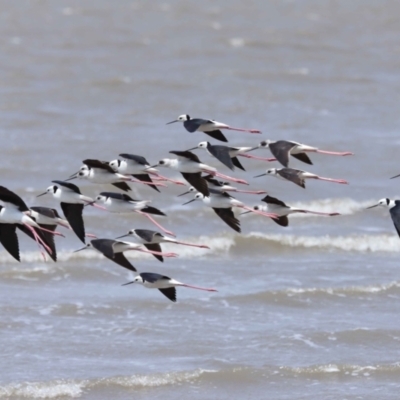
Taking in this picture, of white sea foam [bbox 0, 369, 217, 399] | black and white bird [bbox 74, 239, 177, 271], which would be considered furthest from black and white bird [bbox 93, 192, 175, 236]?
white sea foam [bbox 0, 369, 217, 399]

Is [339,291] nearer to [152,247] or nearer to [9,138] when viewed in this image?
[152,247]

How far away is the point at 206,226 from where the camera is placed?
50.2ft

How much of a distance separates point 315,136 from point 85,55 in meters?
8.88

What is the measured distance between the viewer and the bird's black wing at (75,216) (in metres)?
8.28

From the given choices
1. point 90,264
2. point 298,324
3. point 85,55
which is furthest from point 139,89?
point 298,324

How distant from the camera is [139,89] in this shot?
2433 cm

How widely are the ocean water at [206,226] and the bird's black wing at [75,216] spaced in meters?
1.66

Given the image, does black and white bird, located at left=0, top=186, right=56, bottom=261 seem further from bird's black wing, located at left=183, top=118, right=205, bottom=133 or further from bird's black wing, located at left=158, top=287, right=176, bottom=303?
bird's black wing, located at left=183, top=118, right=205, bottom=133

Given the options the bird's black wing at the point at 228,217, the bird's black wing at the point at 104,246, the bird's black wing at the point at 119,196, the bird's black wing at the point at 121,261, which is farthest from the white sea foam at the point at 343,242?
the bird's black wing at the point at 104,246

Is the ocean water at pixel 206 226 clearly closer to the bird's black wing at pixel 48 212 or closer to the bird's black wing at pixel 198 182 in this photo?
the bird's black wing at pixel 48 212

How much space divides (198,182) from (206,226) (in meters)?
6.64

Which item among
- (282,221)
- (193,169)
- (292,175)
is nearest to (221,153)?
(193,169)

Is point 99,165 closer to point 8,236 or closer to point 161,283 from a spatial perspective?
point 8,236

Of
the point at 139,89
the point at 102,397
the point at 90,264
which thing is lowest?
the point at 102,397
